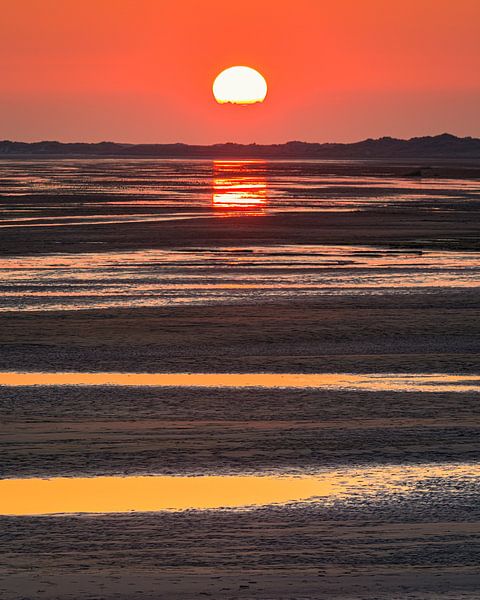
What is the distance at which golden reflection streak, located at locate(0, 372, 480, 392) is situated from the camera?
13.7m

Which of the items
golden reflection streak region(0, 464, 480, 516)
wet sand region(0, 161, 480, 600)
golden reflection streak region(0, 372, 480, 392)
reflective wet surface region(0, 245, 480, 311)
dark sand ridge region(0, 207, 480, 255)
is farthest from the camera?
dark sand ridge region(0, 207, 480, 255)

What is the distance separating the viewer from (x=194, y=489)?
938cm

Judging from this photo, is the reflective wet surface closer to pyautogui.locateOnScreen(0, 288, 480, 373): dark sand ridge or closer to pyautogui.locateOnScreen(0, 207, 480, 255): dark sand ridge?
pyautogui.locateOnScreen(0, 288, 480, 373): dark sand ridge

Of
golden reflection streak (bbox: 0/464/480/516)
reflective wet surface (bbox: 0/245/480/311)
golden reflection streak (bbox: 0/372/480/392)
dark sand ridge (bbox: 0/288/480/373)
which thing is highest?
reflective wet surface (bbox: 0/245/480/311)

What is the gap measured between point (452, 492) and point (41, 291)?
13.9 meters

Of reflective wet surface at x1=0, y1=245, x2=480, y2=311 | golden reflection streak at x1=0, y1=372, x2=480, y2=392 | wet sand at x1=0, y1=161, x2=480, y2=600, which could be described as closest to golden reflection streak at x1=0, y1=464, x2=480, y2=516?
wet sand at x1=0, y1=161, x2=480, y2=600

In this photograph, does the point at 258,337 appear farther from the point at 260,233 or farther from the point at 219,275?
the point at 260,233

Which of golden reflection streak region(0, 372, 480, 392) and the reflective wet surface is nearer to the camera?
golden reflection streak region(0, 372, 480, 392)

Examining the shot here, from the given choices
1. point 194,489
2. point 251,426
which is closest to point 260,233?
point 251,426

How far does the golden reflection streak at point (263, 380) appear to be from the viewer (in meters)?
13.7

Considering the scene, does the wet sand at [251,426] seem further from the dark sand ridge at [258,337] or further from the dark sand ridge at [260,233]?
the dark sand ridge at [260,233]

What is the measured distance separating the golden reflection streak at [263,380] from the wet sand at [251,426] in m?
0.16

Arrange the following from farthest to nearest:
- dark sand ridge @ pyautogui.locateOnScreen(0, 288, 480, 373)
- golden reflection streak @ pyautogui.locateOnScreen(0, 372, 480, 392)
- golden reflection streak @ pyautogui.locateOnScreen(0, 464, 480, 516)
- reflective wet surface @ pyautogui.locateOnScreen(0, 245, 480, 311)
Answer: reflective wet surface @ pyautogui.locateOnScreen(0, 245, 480, 311)
dark sand ridge @ pyautogui.locateOnScreen(0, 288, 480, 373)
golden reflection streak @ pyautogui.locateOnScreen(0, 372, 480, 392)
golden reflection streak @ pyautogui.locateOnScreen(0, 464, 480, 516)

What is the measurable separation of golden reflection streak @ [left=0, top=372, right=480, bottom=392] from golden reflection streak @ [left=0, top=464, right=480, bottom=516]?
12.1 ft
